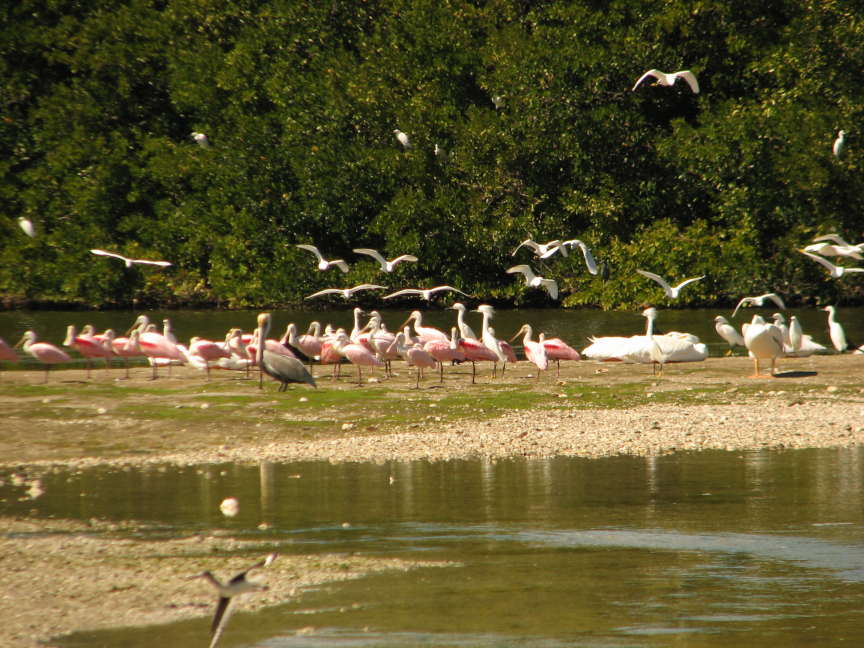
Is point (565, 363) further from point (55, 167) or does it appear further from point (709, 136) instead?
point (55, 167)

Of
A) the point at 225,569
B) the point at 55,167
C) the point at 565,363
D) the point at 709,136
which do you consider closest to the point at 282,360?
the point at 565,363

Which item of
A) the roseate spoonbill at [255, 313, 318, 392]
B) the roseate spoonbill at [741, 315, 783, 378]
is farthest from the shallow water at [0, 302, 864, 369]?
the roseate spoonbill at [255, 313, 318, 392]

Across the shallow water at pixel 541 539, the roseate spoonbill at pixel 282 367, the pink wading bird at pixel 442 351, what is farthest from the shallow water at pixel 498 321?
the shallow water at pixel 541 539

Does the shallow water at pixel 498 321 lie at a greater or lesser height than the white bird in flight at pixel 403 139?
lesser

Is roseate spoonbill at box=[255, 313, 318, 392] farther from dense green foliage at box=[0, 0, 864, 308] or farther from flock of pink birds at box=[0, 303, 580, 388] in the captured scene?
dense green foliage at box=[0, 0, 864, 308]

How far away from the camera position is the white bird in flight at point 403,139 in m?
28.7

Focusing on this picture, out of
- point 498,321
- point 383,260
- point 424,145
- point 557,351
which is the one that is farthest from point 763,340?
point 424,145

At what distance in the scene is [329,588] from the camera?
Result: 5.50 meters

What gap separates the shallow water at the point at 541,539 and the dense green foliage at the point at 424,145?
20.1 metres

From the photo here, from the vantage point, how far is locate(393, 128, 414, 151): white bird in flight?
28698 millimetres

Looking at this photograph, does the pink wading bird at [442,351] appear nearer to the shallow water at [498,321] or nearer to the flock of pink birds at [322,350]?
the flock of pink birds at [322,350]

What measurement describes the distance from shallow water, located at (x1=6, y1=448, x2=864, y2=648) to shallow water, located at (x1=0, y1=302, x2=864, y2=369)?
10101 millimetres

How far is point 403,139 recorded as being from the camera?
2870 centimetres

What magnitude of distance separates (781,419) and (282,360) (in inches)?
236
